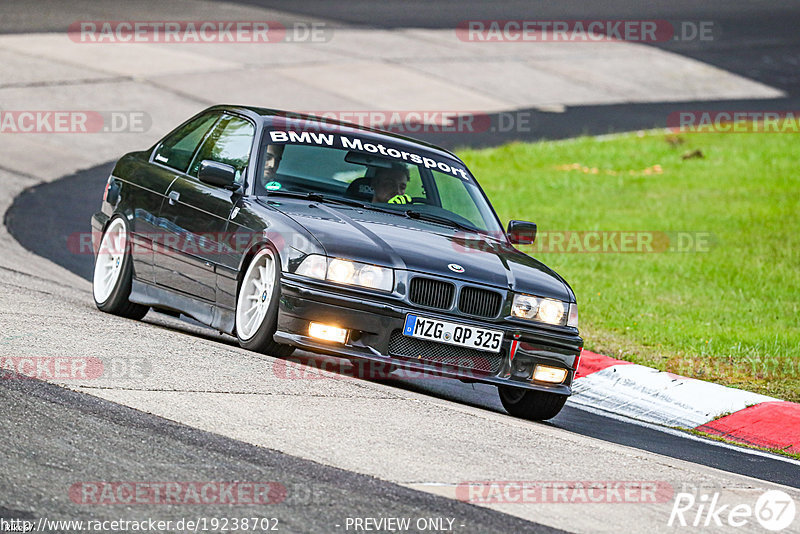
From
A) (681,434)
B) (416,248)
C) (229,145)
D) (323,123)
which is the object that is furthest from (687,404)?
(229,145)

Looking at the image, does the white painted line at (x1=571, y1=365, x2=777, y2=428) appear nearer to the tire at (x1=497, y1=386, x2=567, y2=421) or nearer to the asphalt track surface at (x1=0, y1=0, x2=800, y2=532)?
the asphalt track surface at (x1=0, y1=0, x2=800, y2=532)

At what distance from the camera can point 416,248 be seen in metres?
7.79

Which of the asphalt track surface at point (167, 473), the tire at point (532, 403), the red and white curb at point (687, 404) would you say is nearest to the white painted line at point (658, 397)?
the red and white curb at point (687, 404)

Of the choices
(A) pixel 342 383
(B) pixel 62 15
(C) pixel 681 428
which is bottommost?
(C) pixel 681 428

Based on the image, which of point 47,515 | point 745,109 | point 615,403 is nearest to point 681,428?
point 615,403

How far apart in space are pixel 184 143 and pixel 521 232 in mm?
2477

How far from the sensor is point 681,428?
9.08 meters

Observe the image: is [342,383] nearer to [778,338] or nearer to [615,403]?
[615,403]

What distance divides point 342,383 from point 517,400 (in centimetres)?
145

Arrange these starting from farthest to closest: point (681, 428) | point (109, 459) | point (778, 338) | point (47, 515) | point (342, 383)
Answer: point (778, 338) → point (681, 428) → point (342, 383) → point (109, 459) → point (47, 515)

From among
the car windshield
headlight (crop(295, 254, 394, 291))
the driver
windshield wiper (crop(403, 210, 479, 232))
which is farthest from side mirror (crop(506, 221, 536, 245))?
headlight (crop(295, 254, 394, 291))

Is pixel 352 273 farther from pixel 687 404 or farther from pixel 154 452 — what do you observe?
pixel 687 404

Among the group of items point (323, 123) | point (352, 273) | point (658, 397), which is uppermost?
point (323, 123)

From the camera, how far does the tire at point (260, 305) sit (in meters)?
7.62
